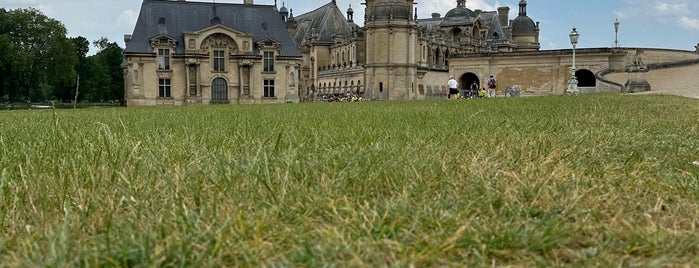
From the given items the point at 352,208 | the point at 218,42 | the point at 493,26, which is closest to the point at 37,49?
the point at 218,42

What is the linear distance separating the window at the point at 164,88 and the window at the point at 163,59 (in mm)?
1110

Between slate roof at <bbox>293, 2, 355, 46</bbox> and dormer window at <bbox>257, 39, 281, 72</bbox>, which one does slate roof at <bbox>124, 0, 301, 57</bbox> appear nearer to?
dormer window at <bbox>257, 39, 281, 72</bbox>

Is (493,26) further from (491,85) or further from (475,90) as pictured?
(491,85)

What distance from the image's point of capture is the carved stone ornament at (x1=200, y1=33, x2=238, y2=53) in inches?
1853

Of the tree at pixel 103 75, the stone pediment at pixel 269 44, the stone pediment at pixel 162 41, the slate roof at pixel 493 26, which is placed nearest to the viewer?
the stone pediment at pixel 162 41

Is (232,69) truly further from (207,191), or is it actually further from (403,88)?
(207,191)

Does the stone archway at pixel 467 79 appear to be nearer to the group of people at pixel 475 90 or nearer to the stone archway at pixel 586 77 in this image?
the group of people at pixel 475 90

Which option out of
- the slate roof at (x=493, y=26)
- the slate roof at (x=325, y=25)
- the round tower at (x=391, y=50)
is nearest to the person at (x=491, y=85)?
the round tower at (x=391, y=50)

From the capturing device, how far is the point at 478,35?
72.9 meters

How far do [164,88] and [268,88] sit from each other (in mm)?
8715

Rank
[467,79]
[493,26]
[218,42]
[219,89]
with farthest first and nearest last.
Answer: [493,26], [467,79], [219,89], [218,42]

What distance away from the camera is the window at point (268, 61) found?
158ft

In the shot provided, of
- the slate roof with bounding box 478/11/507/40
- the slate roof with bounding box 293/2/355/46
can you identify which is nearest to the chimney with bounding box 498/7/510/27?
the slate roof with bounding box 478/11/507/40

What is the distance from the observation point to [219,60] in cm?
4762
